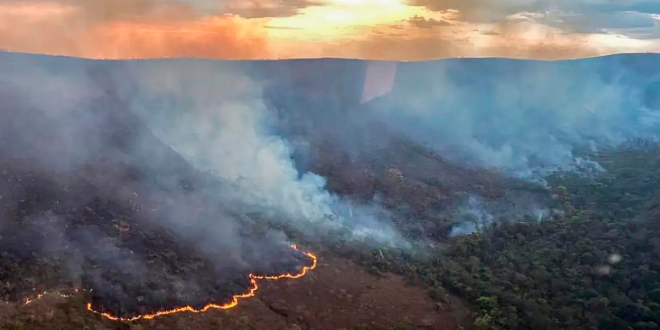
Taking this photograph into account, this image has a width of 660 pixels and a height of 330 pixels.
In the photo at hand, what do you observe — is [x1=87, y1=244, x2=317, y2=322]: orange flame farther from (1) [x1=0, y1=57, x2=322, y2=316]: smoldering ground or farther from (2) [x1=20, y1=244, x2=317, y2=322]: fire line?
(1) [x1=0, y1=57, x2=322, y2=316]: smoldering ground

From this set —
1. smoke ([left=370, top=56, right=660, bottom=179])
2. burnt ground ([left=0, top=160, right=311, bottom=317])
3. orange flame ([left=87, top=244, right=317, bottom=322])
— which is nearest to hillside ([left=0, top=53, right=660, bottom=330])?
burnt ground ([left=0, top=160, right=311, bottom=317])

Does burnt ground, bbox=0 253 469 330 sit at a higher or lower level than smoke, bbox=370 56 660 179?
higher

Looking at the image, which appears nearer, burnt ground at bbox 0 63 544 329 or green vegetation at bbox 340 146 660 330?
burnt ground at bbox 0 63 544 329

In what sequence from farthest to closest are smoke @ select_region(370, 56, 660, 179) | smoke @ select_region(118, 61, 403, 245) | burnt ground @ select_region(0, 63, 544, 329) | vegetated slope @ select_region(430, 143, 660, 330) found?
1. smoke @ select_region(370, 56, 660, 179)
2. smoke @ select_region(118, 61, 403, 245)
3. vegetated slope @ select_region(430, 143, 660, 330)
4. burnt ground @ select_region(0, 63, 544, 329)

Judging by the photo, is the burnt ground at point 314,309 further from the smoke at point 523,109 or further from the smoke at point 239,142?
the smoke at point 523,109

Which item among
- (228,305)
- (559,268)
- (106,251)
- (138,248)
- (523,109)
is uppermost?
(106,251)

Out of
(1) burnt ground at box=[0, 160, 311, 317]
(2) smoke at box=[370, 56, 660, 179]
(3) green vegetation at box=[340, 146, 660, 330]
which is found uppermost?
(1) burnt ground at box=[0, 160, 311, 317]

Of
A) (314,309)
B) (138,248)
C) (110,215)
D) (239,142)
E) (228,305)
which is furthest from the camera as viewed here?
(239,142)

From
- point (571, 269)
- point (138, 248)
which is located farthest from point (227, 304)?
point (571, 269)

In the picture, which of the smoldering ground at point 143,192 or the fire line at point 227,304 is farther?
the smoldering ground at point 143,192

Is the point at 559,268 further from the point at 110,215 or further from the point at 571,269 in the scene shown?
the point at 110,215

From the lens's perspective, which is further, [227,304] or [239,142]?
[239,142]

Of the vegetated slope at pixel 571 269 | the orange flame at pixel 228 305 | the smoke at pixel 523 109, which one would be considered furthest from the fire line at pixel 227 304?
the smoke at pixel 523 109

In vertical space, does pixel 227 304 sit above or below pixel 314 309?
above
